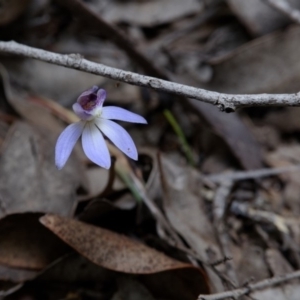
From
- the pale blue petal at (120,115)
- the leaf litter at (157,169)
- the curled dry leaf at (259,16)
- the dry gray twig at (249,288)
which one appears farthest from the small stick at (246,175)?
the pale blue petal at (120,115)

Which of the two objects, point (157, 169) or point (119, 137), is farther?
point (157, 169)

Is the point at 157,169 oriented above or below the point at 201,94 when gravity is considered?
below

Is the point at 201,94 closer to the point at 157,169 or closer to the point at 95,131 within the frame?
the point at 95,131

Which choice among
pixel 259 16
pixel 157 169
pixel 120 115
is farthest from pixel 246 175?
pixel 120 115

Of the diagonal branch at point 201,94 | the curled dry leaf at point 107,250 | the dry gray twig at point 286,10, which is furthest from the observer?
the dry gray twig at point 286,10

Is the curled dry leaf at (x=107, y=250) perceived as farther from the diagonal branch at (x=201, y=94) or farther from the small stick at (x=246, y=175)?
the small stick at (x=246, y=175)

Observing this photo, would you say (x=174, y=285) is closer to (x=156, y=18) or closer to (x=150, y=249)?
(x=150, y=249)

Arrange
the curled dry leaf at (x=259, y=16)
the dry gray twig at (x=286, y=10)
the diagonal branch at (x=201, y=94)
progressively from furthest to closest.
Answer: the curled dry leaf at (x=259, y=16) < the dry gray twig at (x=286, y=10) < the diagonal branch at (x=201, y=94)
